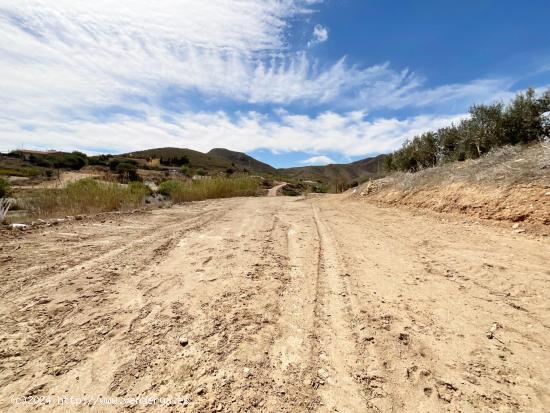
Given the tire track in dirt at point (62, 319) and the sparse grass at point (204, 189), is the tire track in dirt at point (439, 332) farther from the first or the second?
the sparse grass at point (204, 189)

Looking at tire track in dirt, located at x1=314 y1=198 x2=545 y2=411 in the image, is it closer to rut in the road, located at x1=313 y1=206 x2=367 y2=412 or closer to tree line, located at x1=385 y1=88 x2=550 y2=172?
rut in the road, located at x1=313 y1=206 x2=367 y2=412

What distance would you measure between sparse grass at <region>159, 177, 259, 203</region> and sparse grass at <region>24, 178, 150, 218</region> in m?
3.10

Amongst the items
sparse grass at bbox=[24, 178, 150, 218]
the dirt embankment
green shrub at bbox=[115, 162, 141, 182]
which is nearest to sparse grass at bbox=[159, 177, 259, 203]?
green shrub at bbox=[115, 162, 141, 182]

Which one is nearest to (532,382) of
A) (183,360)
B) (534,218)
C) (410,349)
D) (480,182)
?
(410,349)

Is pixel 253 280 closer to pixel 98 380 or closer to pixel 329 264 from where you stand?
pixel 329 264

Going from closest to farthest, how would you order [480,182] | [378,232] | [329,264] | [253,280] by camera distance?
[253,280], [329,264], [378,232], [480,182]

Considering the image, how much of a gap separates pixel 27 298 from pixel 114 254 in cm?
141

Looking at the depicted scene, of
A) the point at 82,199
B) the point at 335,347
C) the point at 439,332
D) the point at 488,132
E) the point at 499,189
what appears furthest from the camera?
the point at 488,132

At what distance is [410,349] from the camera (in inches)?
91.3

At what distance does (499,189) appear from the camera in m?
6.92

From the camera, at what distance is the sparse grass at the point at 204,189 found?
518 inches

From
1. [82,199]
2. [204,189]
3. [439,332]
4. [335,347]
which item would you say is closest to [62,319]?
[335,347]

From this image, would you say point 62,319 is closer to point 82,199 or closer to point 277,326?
point 277,326

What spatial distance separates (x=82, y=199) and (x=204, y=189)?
667 centimetres
